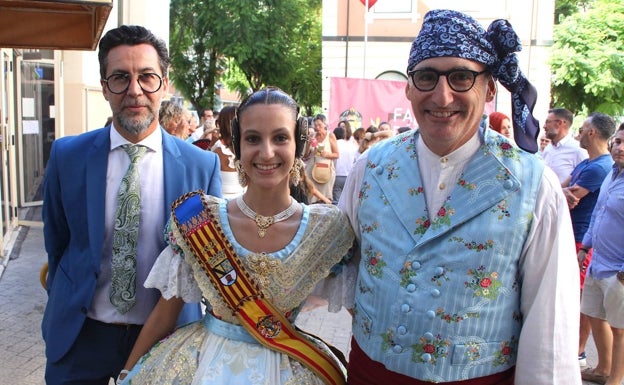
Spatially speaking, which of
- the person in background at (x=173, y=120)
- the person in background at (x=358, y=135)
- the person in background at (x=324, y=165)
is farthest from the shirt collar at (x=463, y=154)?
the person in background at (x=358, y=135)

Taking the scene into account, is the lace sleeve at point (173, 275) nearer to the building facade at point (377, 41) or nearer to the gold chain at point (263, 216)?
the gold chain at point (263, 216)

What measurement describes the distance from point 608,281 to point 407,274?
296cm

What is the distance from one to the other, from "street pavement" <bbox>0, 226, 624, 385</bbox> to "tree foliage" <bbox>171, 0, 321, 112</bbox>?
14.8m

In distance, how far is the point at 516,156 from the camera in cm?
190

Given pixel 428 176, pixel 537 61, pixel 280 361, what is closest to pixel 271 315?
pixel 280 361

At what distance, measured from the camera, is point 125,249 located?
7.24 ft

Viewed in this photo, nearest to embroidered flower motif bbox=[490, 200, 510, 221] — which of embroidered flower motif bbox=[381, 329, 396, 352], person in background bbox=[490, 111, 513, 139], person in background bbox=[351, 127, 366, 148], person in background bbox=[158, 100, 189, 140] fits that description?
embroidered flower motif bbox=[381, 329, 396, 352]

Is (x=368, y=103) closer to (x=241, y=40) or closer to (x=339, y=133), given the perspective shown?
(x=339, y=133)

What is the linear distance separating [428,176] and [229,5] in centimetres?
2010

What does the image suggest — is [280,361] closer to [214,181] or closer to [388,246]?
[388,246]

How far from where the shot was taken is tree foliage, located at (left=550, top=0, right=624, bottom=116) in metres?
18.1

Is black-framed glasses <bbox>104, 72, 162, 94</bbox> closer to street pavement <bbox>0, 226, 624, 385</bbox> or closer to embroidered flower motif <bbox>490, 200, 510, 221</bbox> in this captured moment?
embroidered flower motif <bbox>490, 200, 510, 221</bbox>

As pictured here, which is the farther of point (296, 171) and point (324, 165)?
point (324, 165)

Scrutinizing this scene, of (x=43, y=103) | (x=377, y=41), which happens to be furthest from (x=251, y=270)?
(x=377, y=41)
